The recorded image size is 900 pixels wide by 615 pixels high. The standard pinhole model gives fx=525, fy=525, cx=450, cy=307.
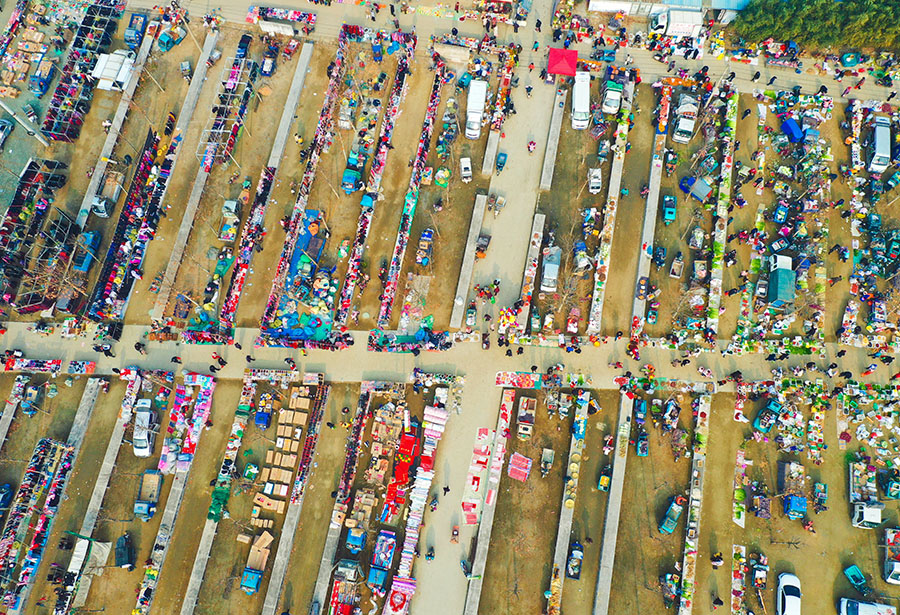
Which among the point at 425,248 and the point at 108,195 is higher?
the point at 425,248

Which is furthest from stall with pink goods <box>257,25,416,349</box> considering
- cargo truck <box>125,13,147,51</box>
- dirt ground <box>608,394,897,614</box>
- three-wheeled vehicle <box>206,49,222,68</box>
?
dirt ground <box>608,394,897,614</box>

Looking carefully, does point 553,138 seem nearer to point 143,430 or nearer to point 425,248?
point 425,248

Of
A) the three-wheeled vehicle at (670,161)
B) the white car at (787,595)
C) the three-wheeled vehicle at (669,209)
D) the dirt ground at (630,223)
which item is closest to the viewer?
the white car at (787,595)

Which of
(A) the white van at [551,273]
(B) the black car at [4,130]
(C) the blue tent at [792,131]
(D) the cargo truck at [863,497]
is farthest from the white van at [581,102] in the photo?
(B) the black car at [4,130]

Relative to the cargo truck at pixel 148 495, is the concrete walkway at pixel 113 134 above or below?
above

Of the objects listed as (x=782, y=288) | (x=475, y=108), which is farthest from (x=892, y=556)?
(x=475, y=108)

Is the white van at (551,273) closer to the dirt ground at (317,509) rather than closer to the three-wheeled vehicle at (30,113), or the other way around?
the dirt ground at (317,509)

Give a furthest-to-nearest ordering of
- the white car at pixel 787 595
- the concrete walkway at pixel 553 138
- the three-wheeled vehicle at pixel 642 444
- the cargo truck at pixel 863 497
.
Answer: the concrete walkway at pixel 553 138 < the three-wheeled vehicle at pixel 642 444 < the cargo truck at pixel 863 497 < the white car at pixel 787 595
